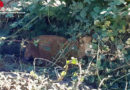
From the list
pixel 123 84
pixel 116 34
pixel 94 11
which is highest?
pixel 94 11

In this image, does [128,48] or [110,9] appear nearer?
[110,9]

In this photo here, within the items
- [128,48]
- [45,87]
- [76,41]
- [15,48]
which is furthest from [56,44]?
[45,87]

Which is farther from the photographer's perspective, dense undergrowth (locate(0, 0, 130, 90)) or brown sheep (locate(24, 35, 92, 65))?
brown sheep (locate(24, 35, 92, 65))

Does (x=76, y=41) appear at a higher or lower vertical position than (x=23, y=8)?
lower

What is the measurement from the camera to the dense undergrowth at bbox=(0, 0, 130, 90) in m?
2.87

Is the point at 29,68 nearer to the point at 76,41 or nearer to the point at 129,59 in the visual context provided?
the point at 76,41

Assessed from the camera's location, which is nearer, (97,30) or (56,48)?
(97,30)

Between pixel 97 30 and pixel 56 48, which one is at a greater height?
pixel 97 30

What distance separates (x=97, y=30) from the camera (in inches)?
123

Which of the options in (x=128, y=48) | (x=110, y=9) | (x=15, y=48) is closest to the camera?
(x=110, y=9)

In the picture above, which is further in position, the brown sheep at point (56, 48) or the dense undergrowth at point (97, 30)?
the brown sheep at point (56, 48)

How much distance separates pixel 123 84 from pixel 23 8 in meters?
1.48

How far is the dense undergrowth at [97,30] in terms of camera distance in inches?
113

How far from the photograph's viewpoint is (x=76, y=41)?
3.29 m
